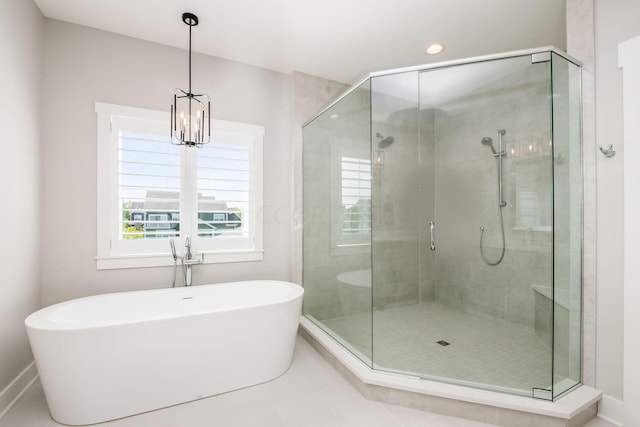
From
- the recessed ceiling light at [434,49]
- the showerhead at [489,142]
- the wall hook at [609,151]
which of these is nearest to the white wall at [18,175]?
the recessed ceiling light at [434,49]

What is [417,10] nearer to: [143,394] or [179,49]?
[179,49]

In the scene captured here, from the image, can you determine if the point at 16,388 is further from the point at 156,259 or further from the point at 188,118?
the point at 188,118

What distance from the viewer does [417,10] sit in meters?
2.12

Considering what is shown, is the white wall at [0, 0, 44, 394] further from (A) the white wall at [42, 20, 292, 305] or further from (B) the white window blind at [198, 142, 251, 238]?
(B) the white window blind at [198, 142, 251, 238]

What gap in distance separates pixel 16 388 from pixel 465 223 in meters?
3.79

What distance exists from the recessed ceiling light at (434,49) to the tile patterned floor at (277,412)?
286 cm

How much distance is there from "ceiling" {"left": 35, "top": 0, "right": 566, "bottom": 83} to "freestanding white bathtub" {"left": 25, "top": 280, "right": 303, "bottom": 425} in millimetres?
2132

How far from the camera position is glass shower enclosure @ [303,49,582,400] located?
1.81 metres

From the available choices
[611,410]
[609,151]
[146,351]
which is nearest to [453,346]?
[611,410]

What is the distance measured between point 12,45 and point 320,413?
9.75 feet

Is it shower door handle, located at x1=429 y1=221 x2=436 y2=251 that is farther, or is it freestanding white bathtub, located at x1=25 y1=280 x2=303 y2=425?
shower door handle, located at x1=429 y1=221 x2=436 y2=251

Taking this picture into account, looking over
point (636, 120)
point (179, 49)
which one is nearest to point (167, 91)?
point (179, 49)

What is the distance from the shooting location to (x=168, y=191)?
2564 millimetres

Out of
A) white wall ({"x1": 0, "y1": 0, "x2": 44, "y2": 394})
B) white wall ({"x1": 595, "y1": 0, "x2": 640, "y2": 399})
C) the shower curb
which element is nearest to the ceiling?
white wall ({"x1": 0, "y1": 0, "x2": 44, "y2": 394})
